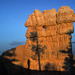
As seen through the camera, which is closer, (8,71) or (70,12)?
(70,12)

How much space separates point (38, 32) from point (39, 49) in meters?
1.63

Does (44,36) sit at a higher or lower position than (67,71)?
higher

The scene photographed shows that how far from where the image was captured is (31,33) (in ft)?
27.6

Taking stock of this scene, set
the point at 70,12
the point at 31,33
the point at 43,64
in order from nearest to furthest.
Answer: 1. the point at 70,12
2. the point at 43,64
3. the point at 31,33

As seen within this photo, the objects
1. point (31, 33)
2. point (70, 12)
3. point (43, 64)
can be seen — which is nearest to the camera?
point (70, 12)

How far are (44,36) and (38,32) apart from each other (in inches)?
27.5

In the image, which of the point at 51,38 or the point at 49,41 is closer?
the point at 51,38

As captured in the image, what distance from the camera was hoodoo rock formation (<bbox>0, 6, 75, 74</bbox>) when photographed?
7.48 metres

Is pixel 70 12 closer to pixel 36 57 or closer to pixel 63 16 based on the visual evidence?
pixel 63 16

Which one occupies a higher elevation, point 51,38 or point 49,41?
point 51,38

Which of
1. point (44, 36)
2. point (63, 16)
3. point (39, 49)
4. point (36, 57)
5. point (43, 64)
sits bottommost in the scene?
point (43, 64)

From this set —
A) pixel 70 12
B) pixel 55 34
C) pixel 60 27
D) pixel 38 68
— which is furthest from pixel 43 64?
pixel 70 12

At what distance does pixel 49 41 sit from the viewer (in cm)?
819

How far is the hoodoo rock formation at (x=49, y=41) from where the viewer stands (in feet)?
24.5
